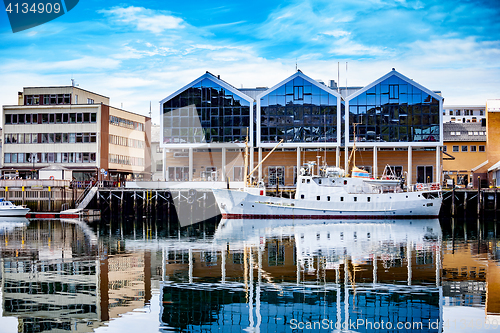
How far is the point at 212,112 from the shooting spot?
67250 millimetres

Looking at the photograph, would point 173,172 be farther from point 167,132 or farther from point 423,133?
point 423,133

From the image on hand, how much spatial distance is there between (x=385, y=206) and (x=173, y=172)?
28.7 m

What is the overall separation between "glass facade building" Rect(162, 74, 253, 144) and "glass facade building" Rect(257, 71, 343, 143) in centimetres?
265

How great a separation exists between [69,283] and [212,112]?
46.2 meters

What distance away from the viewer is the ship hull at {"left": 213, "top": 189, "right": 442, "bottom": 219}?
55.7 metres

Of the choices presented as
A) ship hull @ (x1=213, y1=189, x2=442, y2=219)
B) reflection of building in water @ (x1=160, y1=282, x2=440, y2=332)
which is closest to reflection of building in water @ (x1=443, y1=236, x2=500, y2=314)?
reflection of building in water @ (x1=160, y1=282, x2=440, y2=332)

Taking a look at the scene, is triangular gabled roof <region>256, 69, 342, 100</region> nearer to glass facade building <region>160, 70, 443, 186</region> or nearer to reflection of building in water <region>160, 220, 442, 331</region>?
glass facade building <region>160, 70, 443, 186</region>

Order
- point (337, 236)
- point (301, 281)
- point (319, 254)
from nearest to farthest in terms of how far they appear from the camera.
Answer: point (301, 281), point (319, 254), point (337, 236)

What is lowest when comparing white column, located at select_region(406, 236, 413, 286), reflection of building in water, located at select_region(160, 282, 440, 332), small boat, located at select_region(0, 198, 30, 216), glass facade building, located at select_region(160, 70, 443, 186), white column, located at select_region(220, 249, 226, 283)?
reflection of building in water, located at select_region(160, 282, 440, 332)

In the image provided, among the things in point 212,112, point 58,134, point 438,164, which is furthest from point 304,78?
point 58,134

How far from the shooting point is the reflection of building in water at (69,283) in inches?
698

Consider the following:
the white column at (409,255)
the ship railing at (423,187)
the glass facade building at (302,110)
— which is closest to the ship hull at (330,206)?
the ship railing at (423,187)

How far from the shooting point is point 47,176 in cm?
7294

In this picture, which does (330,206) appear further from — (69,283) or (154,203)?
(69,283)
